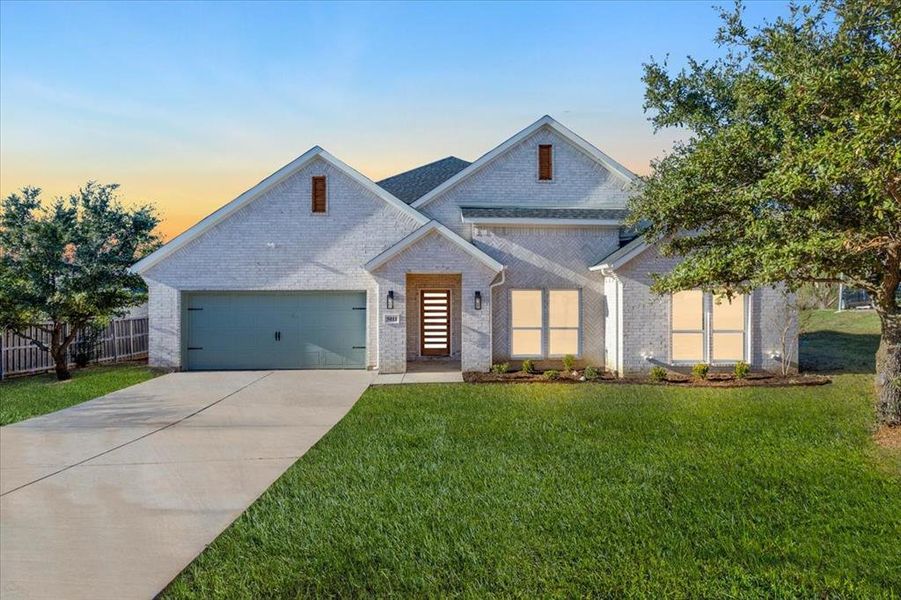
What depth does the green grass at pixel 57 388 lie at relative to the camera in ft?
35.3

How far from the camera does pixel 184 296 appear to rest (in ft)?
53.0

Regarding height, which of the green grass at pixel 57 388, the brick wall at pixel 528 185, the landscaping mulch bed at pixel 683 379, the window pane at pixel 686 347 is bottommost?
the green grass at pixel 57 388

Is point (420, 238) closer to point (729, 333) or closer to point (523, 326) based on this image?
point (523, 326)

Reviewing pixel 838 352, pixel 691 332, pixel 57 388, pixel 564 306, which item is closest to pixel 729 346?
pixel 691 332

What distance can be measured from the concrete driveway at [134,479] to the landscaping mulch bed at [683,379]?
154 inches

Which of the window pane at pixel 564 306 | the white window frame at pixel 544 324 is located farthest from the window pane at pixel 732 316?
the window pane at pixel 564 306

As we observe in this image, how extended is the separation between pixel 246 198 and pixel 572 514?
13828mm

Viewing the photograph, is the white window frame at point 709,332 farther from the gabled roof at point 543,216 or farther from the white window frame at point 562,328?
the gabled roof at point 543,216

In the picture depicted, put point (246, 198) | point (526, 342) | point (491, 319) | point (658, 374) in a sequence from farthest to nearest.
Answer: point (526, 342) < point (246, 198) < point (491, 319) < point (658, 374)

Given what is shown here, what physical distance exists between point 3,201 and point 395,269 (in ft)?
35.9

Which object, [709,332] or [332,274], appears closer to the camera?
[709,332]

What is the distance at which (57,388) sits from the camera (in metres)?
13.4

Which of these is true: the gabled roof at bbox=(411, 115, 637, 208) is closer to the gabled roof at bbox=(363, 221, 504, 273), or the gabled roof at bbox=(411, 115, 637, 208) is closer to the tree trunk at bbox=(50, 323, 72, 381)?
the gabled roof at bbox=(363, 221, 504, 273)

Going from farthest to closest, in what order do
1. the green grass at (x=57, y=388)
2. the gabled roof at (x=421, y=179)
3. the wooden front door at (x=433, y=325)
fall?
the gabled roof at (x=421, y=179) < the wooden front door at (x=433, y=325) < the green grass at (x=57, y=388)
